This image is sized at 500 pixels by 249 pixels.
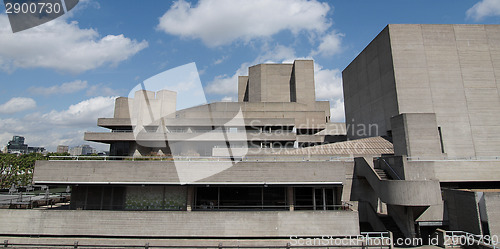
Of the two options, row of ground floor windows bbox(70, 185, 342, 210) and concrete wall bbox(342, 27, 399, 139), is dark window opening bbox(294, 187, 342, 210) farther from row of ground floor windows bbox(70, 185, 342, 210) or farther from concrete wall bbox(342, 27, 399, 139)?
concrete wall bbox(342, 27, 399, 139)

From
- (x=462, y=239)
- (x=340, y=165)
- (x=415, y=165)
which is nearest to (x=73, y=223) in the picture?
(x=340, y=165)

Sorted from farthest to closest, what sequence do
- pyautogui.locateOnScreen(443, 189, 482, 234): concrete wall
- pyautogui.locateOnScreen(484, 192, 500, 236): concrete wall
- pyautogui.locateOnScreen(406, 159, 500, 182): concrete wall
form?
pyautogui.locateOnScreen(406, 159, 500, 182): concrete wall → pyautogui.locateOnScreen(443, 189, 482, 234): concrete wall → pyautogui.locateOnScreen(484, 192, 500, 236): concrete wall

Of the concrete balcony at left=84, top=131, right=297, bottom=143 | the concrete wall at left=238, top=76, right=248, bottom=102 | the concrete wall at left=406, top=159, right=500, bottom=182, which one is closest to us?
the concrete wall at left=406, top=159, right=500, bottom=182

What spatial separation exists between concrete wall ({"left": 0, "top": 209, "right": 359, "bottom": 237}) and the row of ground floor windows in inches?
52.8

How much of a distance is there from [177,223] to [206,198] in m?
2.68

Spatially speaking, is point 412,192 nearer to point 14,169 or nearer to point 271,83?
point 271,83

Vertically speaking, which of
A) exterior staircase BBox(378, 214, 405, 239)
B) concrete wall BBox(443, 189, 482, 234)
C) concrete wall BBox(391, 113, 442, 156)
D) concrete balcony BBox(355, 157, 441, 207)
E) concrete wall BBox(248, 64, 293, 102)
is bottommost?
exterior staircase BBox(378, 214, 405, 239)

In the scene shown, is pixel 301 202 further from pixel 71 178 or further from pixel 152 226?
pixel 71 178

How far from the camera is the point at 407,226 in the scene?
17422mm

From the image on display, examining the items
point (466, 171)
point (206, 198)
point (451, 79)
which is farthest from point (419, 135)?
point (451, 79)

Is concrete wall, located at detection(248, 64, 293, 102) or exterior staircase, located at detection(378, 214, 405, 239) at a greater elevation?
concrete wall, located at detection(248, 64, 293, 102)

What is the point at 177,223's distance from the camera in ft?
53.3

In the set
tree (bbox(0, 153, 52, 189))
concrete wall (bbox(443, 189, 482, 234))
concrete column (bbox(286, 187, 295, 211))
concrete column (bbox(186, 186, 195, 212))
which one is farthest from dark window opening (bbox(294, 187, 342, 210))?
tree (bbox(0, 153, 52, 189))

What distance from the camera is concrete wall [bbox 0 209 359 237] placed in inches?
636
